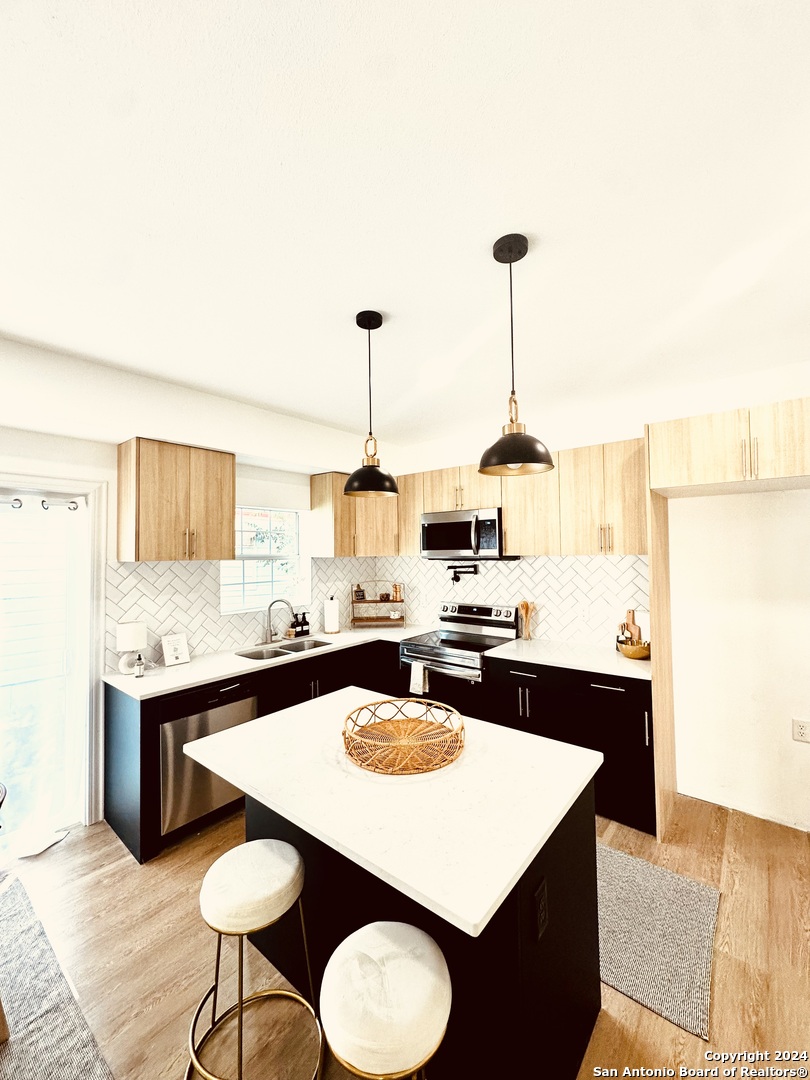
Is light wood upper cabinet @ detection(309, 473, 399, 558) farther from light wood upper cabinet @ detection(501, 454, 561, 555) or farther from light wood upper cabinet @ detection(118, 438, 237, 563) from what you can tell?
light wood upper cabinet @ detection(501, 454, 561, 555)

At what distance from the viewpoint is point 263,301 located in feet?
6.34

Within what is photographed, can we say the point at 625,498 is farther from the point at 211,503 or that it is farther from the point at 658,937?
the point at 211,503

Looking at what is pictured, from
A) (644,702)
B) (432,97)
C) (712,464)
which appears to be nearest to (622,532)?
(712,464)

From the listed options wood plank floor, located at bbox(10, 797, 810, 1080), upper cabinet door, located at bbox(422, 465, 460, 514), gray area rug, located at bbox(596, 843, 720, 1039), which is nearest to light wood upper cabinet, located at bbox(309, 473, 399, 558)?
upper cabinet door, located at bbox(422, 465, 460, 514)

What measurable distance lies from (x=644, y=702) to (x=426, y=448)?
2743 mm

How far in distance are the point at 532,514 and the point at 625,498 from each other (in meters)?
0.65

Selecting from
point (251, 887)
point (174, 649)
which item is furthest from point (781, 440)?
point (174, 649)

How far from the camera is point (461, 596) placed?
414 cm

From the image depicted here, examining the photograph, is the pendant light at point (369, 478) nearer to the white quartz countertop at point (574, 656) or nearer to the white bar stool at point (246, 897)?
the white bar stool at point (246, 897)

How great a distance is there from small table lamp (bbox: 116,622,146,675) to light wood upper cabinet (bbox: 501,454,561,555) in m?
2.51

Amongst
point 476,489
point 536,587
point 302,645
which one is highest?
point 476,489

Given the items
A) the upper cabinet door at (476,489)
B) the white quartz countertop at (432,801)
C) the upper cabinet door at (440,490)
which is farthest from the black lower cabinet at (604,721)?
the upper cabinet door at (440,490)

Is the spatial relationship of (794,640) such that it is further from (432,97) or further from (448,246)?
(432,97)

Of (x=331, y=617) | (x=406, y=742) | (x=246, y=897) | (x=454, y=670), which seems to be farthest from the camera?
(x=331, y=617)
